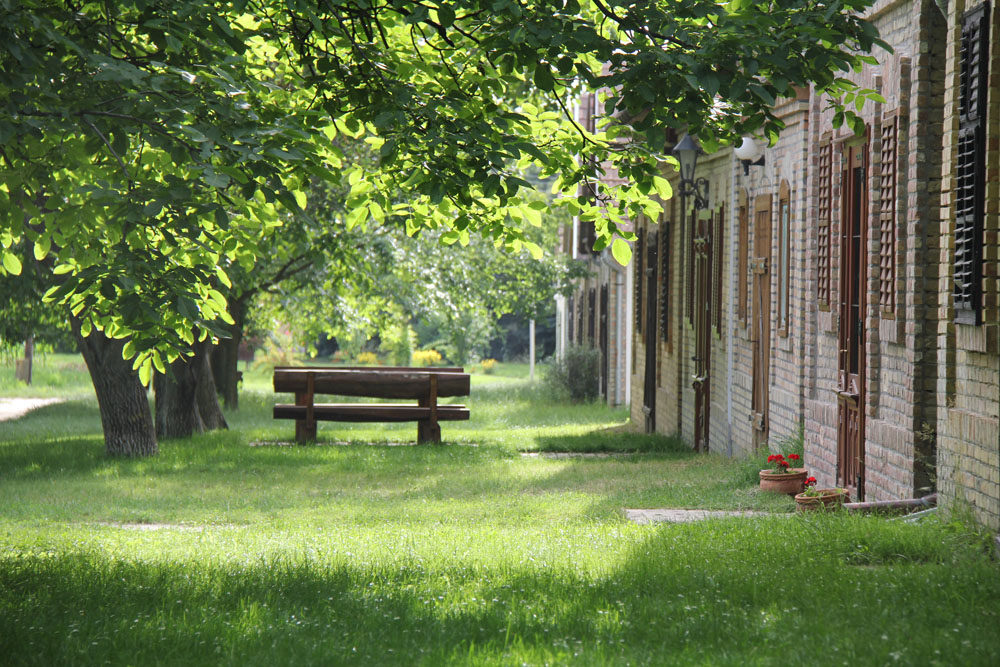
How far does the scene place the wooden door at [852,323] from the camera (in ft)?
27.7

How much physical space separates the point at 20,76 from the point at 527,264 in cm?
2039

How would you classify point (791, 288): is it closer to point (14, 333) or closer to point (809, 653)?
point (809, 653)

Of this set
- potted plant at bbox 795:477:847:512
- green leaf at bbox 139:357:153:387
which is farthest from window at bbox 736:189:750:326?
green leaf at bbox 139:357:153:387

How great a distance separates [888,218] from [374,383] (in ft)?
31.6

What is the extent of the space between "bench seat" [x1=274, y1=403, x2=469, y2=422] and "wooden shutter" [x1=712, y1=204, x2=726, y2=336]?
14.3 feet

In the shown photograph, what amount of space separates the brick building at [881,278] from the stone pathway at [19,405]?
16446 millimetres

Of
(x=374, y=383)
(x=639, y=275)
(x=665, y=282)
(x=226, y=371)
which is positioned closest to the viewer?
(x=374, y=383)

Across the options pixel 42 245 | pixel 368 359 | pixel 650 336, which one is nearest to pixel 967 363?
pixel 42 245

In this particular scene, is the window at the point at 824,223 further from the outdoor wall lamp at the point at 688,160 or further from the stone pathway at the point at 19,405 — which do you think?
the stone pathway at the point at 19,405

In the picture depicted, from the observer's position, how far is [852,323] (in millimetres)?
8727

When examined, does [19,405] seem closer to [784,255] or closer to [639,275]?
[639,275]

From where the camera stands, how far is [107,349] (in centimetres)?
1434

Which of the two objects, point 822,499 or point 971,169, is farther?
point 822,499

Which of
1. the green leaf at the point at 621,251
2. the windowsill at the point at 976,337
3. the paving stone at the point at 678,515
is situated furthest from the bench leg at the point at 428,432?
the windowsill at the point at 976,337
